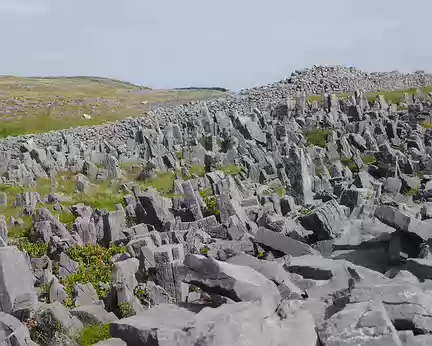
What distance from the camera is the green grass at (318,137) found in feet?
123

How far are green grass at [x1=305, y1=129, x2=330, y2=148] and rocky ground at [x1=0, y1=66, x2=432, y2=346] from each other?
0.17m

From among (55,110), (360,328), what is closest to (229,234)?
(360,328)

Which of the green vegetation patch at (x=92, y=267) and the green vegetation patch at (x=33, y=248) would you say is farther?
the green vegetation patch at (x=33, y=248)

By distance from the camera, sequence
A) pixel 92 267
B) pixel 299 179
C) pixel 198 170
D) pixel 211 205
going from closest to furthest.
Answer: pixel 92 267
pixel 211 205
pixel 299 179
pixel 198 170

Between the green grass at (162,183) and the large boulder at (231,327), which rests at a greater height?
the large boulder at (231,327)

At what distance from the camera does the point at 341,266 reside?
11688 mm

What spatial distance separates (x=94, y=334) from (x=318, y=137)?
29.7m

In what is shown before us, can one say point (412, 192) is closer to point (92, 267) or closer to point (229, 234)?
point (229, 234)

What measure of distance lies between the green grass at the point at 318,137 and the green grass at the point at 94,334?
27873mm

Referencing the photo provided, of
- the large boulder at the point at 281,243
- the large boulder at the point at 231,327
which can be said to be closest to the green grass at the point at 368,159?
the large boulder at the point at 281,243

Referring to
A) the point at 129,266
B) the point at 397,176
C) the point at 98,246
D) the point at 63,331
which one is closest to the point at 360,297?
the point at 63,331

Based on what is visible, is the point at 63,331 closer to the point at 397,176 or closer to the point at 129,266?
the point at 129,266

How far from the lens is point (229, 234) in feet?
59.3

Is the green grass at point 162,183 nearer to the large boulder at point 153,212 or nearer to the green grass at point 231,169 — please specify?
the green grass at point 231,169
